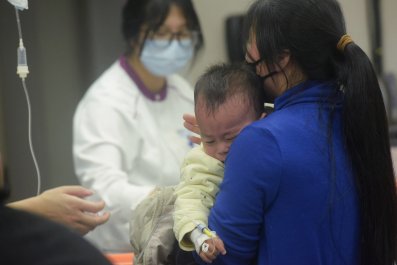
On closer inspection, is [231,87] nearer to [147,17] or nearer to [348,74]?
[348,74]

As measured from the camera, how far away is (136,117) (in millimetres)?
1950

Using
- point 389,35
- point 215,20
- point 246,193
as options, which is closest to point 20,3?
point 246,193

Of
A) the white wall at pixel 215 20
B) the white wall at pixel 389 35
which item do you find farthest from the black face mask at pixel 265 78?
the white wall at pixel 389 35

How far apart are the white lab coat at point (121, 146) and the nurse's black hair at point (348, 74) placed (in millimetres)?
806

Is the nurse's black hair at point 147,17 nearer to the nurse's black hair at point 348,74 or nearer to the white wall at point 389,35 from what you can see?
the nurse's black hair at point 348,74

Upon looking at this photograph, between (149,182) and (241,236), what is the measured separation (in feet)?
3.26

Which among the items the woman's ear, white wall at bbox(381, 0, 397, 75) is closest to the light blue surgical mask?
the woman's ear

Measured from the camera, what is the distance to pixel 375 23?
Answer: 10.3 feet

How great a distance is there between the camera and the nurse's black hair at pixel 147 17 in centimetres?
196

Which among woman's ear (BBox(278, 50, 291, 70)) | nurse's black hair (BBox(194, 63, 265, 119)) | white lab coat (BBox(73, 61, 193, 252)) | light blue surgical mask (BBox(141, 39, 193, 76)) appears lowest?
white lab coat (BBox(73, 61, 193, 252))

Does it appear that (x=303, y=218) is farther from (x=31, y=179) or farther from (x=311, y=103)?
(x=31, y=179)

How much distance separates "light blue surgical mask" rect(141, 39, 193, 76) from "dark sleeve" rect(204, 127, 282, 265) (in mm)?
1081

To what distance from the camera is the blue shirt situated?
0.92m

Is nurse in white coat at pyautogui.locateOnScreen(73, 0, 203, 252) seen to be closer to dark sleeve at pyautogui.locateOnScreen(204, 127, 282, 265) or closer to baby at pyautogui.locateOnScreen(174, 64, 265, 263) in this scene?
baby at pyautogui.locateOnScreen(174, 64, 265, 263)
